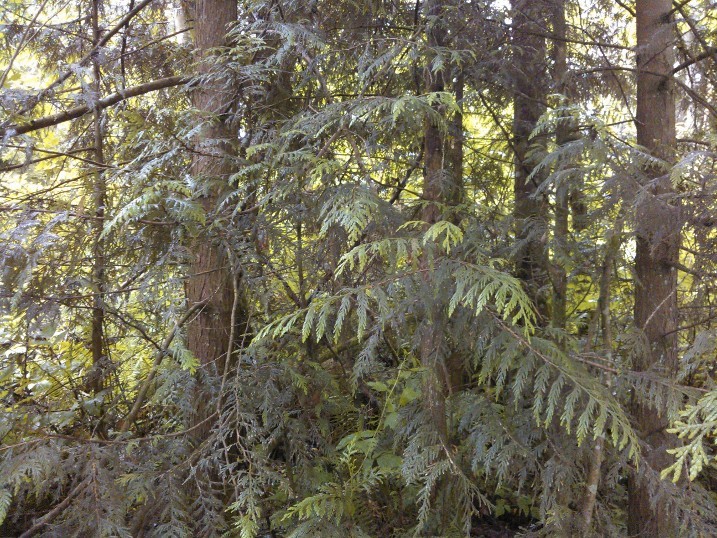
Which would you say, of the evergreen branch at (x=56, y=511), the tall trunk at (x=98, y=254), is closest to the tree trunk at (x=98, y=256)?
the tall trunk at (x=98, y=254)

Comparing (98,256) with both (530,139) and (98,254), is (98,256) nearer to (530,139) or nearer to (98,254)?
(98,254)

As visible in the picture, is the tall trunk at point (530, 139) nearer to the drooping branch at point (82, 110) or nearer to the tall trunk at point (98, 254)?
the drooping branch at point (82, 110)

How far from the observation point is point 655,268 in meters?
3.77

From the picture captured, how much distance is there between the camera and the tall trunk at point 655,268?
11.9 ft

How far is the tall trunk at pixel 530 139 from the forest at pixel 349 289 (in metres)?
0.04

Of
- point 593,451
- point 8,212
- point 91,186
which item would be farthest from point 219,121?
point 593,451

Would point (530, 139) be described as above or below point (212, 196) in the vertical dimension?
above

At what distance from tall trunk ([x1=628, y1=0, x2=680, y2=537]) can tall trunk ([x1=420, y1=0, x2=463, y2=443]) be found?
1228mm

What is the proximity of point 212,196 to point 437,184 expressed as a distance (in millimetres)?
1406

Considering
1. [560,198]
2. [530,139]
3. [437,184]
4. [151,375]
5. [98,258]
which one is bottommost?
[151,375]

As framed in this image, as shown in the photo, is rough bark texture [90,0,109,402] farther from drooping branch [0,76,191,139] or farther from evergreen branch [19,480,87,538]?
evergreen branch [19,480,87,538]

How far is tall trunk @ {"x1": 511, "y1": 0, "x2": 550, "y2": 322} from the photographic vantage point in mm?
3863

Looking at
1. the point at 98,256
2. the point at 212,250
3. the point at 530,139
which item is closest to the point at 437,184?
the point at 530,139

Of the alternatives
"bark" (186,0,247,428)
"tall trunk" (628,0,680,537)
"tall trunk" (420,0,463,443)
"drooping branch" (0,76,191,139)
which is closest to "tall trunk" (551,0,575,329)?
"tall trunk" (628,0,680,537)
